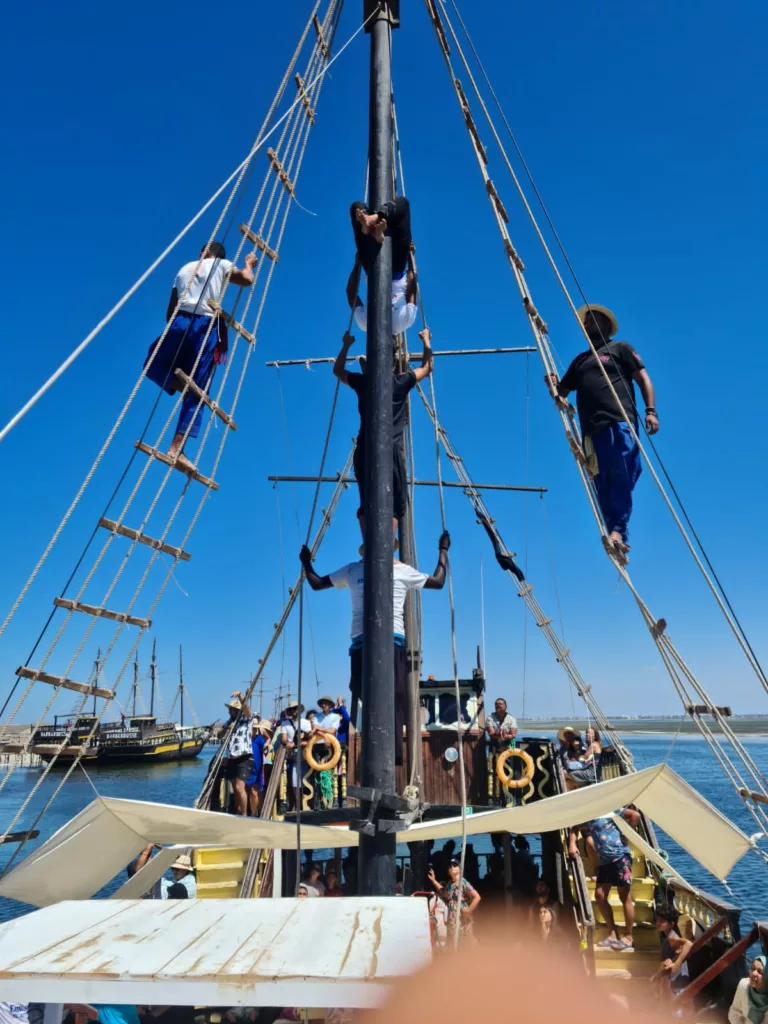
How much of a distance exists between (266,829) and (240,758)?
5.01m

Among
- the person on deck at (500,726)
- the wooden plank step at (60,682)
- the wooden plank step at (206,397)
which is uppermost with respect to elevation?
the wooden plank step at (206,397)

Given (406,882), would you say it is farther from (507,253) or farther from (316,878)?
(507,253)

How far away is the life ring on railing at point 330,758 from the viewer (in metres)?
9.88

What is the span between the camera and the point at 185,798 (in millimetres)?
45000

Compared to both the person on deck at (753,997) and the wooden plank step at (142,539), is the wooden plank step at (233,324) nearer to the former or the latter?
the wooden plank step at (142,539)

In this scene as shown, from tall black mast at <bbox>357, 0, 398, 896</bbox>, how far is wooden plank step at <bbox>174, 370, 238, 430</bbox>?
2941 millimetres

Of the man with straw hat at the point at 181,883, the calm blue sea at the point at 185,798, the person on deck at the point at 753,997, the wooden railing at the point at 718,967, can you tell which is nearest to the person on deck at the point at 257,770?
the man with straw hat at the point at 181,883

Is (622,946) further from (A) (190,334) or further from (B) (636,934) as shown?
(A) (190,334)

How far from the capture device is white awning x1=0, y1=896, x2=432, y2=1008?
8.03ft

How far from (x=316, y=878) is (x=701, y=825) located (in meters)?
5.91

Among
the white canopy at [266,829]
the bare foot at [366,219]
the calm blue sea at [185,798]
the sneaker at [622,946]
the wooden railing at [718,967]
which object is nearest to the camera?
the bare foot at [366,219]

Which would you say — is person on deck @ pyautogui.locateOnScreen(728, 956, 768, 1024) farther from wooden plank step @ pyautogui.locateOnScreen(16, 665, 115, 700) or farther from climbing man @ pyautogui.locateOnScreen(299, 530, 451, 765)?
wooden plank step @ pyautogui.locateOnScreen(16, 665, 115, 700)

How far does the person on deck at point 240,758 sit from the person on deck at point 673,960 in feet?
18.3

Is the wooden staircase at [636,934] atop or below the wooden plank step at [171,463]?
below
